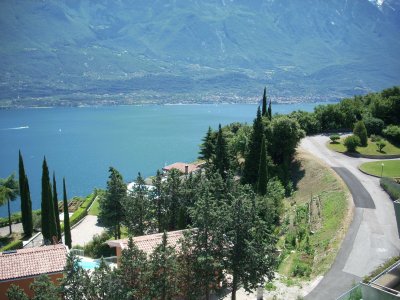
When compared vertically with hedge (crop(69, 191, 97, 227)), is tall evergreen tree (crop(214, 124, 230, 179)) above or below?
above

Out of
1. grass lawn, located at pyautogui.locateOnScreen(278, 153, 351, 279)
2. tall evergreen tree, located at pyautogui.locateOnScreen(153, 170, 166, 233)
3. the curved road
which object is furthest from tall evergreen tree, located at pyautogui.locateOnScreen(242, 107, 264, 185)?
tall evergreen tree, located at pyautogui.locateOnScreen(153, 170, 166, 233)

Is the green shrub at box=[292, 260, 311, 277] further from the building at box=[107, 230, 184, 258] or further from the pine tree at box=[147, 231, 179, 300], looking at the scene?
the pine tree at box=[147, 231, 179, 300]

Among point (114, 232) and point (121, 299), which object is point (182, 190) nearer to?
point (114, 232)

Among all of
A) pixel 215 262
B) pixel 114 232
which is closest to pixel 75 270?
pixel 215 262

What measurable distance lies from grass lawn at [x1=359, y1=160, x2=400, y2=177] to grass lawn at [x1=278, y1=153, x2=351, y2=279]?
12.8ft

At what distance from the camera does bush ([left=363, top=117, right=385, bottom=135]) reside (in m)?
55.1

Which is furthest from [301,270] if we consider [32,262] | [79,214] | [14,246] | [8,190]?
[8,190]

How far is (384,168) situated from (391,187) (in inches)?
333

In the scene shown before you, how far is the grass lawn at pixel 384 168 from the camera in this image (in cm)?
4044

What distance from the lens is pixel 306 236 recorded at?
2911cm

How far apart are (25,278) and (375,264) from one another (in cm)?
1914

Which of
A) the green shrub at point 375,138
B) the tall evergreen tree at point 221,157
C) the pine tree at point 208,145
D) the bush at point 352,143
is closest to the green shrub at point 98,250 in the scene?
the tall evergreen tree at point 221,157

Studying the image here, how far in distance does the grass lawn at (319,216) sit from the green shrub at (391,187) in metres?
3.25

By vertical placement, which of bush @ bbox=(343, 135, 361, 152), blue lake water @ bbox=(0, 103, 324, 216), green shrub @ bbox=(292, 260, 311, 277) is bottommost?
blue lake water @ bbox=(0, 103, 324, 216)
